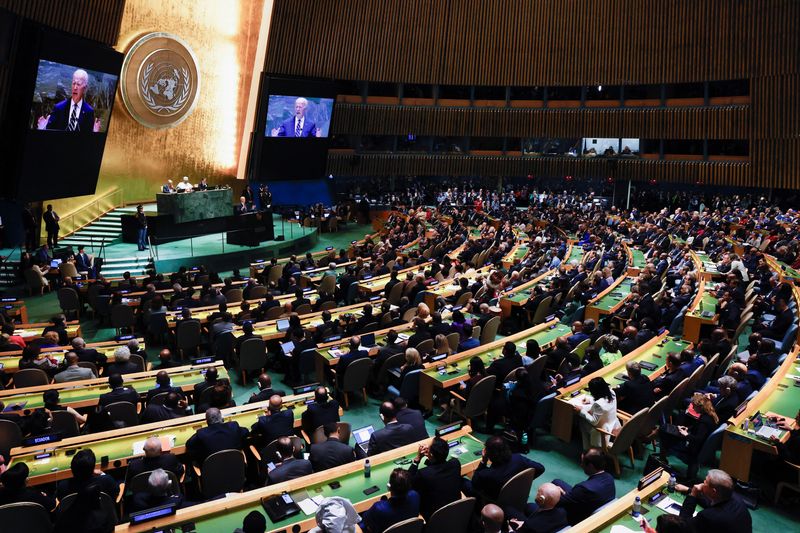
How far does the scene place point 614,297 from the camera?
1246 centimetres

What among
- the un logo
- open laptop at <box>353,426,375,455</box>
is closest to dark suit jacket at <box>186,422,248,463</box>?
open laptop at <box>353,426,375,455</box>

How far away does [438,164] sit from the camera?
32594mm

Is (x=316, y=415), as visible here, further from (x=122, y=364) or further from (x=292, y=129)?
(x=292, y=129)

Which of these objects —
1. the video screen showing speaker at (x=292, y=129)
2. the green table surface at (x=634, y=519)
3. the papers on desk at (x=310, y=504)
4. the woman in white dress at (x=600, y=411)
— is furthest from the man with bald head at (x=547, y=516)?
the video screen showing speaker at (x=292, y=129)

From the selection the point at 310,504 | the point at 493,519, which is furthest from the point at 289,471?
the point at 493,519

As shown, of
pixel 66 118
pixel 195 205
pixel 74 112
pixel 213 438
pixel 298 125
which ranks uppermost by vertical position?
pixel 298 125

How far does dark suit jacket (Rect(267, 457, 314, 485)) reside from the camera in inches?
207

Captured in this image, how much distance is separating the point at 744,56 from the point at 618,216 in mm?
9029

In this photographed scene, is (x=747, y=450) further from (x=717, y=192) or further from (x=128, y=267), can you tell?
(x=717, y=192)

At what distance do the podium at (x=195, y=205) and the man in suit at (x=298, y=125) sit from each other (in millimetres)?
5000

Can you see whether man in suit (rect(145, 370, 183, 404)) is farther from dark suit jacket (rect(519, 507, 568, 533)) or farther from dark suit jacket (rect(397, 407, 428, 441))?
dark suit jacket (rect(519, 507, 568, 533))

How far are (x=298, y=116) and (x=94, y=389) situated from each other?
20.0 m

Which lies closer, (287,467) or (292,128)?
(287,467)

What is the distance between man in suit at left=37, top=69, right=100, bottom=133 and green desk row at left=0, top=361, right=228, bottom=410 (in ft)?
35.4
